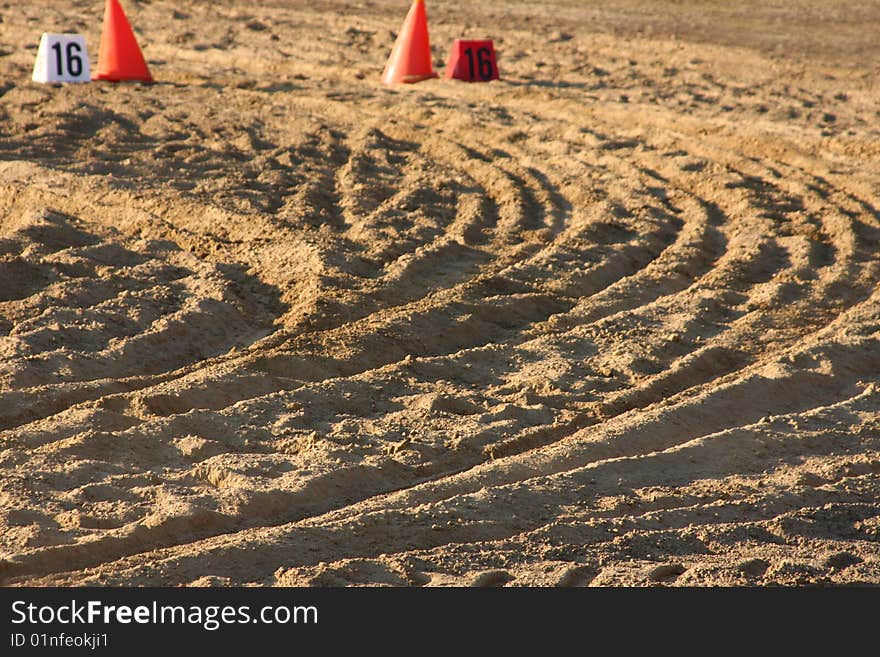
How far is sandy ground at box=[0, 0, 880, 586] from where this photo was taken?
401cm

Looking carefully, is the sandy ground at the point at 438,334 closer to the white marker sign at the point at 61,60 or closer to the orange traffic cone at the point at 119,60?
the white marker sign at the point at 61,60

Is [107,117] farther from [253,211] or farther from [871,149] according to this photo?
[871,149]

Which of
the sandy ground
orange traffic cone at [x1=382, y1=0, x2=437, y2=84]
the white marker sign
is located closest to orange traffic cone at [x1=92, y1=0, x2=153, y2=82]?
the white marker sign

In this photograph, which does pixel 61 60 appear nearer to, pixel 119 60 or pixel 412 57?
pixel 119 60

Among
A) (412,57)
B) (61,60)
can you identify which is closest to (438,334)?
(412,57)

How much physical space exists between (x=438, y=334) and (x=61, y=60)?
686cm

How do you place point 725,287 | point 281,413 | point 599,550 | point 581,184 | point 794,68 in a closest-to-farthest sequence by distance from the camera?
point 599,550, point 281,413, point 725,287, point 581,184, point 794,68

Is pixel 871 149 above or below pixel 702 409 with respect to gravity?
above

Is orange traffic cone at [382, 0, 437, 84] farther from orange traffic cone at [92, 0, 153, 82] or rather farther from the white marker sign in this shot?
the white marker sign

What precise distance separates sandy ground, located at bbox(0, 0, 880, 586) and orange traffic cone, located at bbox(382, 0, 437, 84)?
1.41 feet

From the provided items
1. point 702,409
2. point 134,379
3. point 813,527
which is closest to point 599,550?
point 813,527

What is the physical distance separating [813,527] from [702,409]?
3.18 ft

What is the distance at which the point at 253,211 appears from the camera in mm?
7312

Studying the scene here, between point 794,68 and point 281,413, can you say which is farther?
point 794,68
